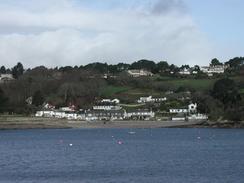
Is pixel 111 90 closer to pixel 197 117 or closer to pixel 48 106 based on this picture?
pixel 48 106

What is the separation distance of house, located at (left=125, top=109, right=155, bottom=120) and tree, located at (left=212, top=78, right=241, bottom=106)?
49.2ft

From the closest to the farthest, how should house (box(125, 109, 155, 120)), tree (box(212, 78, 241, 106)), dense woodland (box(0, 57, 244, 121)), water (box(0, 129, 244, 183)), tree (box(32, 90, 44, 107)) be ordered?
water (box(0, 129, 244, 183)) → tree (box(212, 78, 241, 106)) → dense woodland (box(0, 57, 244, 121)) → house (box(125, 109, 155, 120)) → tree (box(32, 90, 44, 107))

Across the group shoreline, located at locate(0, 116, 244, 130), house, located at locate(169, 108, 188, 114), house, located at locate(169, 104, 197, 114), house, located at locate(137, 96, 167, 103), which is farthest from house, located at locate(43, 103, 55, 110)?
house, located at locate(169, 104, 197, 114)

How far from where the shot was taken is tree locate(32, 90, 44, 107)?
529 ft

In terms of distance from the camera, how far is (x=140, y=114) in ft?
497

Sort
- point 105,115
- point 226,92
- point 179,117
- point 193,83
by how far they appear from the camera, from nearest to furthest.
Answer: point 226,92, point 179,117, point 105,115, point 193,83

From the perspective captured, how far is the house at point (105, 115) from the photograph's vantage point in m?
152

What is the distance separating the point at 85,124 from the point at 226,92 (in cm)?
3020

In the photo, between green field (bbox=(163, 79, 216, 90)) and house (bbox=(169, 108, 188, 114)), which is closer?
house (bbox=(169, 108, 188, 114))

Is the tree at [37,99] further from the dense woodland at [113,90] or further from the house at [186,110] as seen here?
the house at [186,110]

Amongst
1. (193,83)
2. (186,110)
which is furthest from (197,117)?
(193,83)

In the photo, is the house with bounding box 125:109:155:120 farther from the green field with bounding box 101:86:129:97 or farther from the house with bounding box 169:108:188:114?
the green field with bounding box 101:86:129:97

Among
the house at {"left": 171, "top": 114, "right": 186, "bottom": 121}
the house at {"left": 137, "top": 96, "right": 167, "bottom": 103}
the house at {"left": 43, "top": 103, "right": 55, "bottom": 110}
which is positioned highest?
the house at {"left": 137, "top": 96, "right": 167, "bottom": 103}

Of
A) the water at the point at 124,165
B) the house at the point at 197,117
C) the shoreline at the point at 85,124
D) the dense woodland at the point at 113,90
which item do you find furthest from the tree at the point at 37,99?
the water at the point at 124,165
